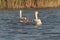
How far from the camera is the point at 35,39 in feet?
38.4

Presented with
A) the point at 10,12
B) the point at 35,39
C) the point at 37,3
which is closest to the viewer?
the point at 35,39

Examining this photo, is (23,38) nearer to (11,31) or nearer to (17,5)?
(11,31)

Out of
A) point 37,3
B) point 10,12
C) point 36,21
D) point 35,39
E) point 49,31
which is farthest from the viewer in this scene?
point 37,3

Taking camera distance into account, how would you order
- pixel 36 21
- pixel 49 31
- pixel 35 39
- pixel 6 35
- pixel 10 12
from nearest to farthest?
pixel 35 39 → pixel 6 35 → pixel 49 31 → pixel 36 21 → pixel 10 12

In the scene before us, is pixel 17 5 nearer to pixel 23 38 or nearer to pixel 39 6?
pixel 39 6

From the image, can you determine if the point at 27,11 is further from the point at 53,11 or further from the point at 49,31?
the point at 49,31

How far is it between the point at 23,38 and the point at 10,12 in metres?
11.9

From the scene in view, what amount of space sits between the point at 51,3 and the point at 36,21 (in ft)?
31.1

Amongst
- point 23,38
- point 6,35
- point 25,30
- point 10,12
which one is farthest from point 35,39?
point 10,12

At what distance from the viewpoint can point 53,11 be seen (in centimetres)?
2409

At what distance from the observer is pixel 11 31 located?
45.3ft

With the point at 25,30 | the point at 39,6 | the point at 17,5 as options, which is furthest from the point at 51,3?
the point at 25,30

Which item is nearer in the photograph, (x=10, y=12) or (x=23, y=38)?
(x=23, y=38)

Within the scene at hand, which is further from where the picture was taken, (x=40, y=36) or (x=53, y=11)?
(x=53, y=11)
